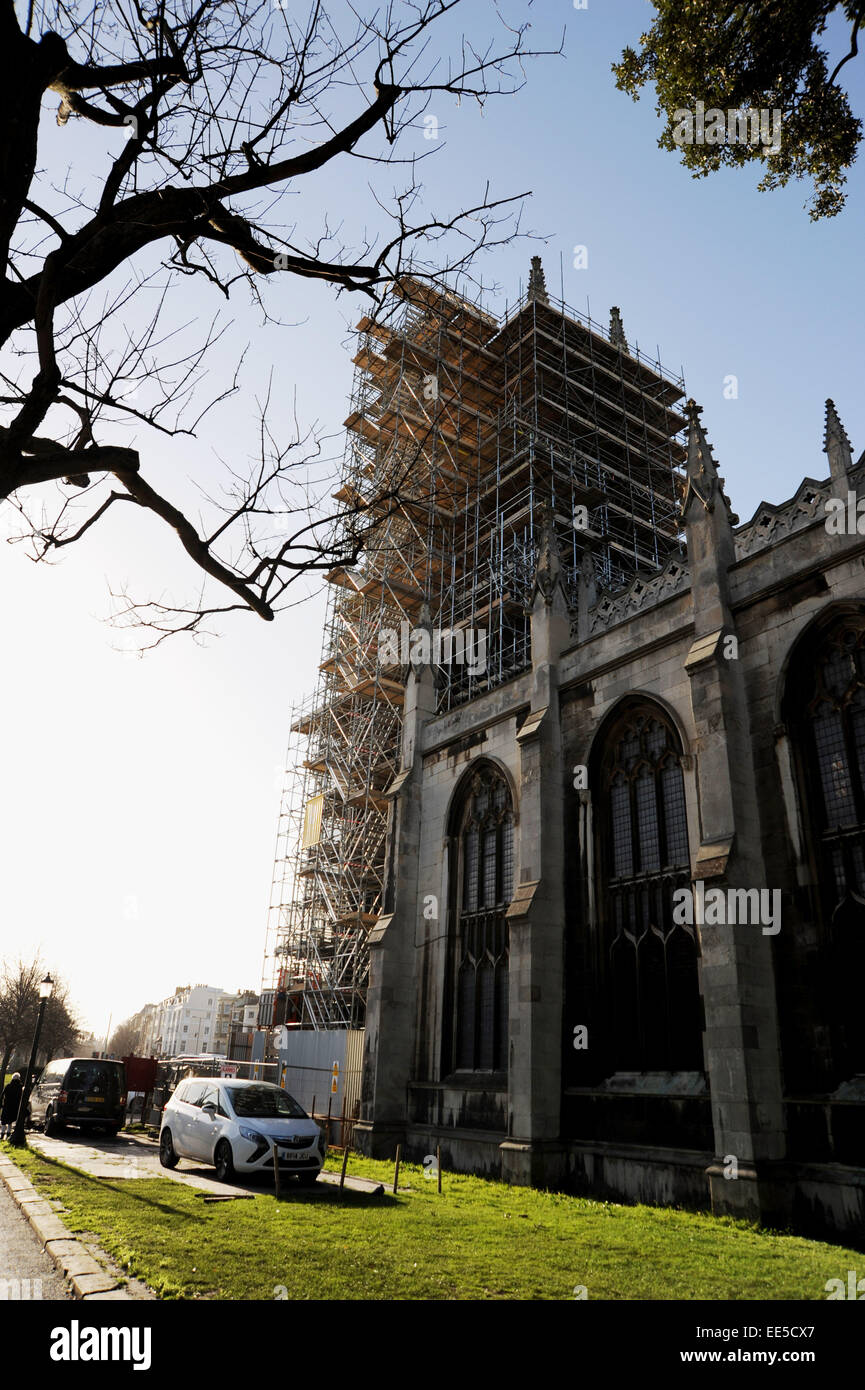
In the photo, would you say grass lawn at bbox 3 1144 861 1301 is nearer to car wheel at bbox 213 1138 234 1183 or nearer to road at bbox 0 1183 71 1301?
road at bbox 0 1183 71 1301

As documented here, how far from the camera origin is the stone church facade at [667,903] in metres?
11.6

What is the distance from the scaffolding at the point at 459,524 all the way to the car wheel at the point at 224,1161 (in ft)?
48.8

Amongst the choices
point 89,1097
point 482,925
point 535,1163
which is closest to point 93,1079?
point 89,1097

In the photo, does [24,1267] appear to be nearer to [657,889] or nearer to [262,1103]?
[262,1103]

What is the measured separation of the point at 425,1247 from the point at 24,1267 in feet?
12.1

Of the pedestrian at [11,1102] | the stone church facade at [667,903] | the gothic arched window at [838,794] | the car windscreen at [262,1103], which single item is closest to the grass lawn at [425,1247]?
the car windscreen at [262,1103]

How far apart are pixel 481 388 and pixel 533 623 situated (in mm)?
16064

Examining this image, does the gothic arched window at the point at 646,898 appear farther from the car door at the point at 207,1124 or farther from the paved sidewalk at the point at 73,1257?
the paved sidewalk at the point at 73,1257

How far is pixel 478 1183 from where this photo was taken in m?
15.0

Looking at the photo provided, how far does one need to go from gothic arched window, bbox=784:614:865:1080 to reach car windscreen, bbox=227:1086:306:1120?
8.59m

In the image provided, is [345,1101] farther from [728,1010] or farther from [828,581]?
[828,581]

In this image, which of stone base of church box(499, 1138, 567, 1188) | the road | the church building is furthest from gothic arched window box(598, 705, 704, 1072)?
the road

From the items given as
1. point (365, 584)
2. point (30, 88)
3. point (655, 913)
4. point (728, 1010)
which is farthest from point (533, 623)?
point (30, 88)

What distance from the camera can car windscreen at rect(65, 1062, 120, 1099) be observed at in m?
21.4
